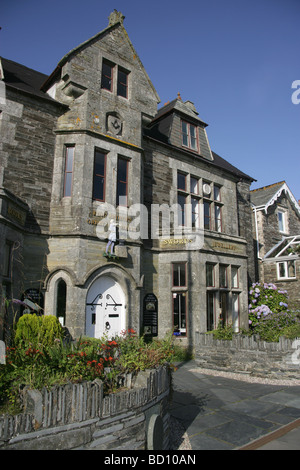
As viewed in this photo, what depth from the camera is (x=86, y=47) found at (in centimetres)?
1313

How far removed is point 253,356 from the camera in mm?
10789

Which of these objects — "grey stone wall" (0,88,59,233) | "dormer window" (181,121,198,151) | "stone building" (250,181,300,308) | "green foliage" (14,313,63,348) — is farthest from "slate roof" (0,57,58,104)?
"stone building" (250,181,300,308)

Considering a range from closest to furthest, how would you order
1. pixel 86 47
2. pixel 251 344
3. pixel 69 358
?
pixel 69 358, pixel 251 344, pixel 86 47

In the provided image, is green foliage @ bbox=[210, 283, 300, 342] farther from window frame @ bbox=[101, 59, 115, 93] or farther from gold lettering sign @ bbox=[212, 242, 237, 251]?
window frame @ bbox=[101, 59, 115, 93]

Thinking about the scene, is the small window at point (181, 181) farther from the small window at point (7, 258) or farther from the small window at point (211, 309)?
the small window at point (7, 258)

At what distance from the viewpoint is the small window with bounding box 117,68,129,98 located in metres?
14.3

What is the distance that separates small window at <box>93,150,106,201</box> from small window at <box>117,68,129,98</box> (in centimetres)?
319

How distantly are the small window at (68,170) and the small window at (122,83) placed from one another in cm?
359

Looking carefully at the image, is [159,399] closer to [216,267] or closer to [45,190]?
[45,190]

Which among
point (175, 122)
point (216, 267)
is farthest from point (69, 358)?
point (175, 122)

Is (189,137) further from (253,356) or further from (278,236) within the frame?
(253,356)

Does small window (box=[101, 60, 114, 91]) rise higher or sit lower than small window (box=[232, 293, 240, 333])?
higher

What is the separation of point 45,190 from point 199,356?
8243 mm

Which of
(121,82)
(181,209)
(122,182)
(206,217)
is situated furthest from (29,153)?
(206,217)
